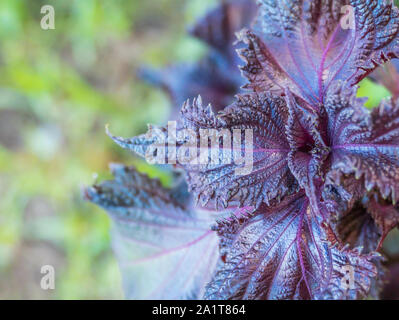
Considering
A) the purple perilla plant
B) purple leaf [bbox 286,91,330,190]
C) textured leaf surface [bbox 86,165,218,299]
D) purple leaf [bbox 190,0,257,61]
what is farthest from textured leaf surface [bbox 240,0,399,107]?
purple leaf [bbox 190,0,257,61]

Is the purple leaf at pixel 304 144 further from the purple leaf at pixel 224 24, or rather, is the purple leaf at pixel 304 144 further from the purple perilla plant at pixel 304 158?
the purple leaf at pixel 224 24

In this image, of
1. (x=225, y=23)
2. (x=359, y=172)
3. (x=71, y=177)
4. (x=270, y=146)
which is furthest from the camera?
(x=71, y=177)

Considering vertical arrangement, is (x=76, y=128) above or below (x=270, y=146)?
above

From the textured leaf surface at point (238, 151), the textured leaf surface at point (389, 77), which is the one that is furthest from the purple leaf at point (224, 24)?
the textured leaf surface at point (238, 151)

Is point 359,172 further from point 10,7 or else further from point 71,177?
point 10,7

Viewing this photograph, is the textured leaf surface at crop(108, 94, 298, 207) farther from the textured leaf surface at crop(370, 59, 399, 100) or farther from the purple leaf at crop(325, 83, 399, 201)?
the textured leaf surface at crop(370, 59, 399, 100)
